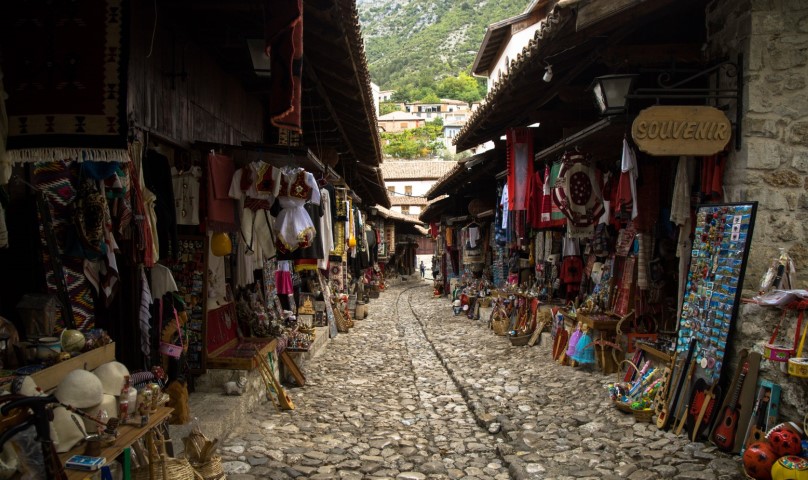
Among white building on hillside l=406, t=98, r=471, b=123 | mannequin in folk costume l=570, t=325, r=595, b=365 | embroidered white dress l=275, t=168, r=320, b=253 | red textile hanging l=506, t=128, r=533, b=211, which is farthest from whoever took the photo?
white building on hillside l=406, t=98, r=471, b=123

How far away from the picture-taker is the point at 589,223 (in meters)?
8.35

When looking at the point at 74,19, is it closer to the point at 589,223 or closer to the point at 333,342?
the point at 589,223

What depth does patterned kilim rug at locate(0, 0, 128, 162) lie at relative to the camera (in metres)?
3.33

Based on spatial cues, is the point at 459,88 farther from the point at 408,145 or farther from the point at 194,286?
the point at 194,286

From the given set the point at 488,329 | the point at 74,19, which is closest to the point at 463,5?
the point at 488,329

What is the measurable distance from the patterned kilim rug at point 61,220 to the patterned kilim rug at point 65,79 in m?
0.78

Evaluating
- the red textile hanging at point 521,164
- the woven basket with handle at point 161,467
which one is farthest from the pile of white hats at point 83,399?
the red textile hanging at point 521,164

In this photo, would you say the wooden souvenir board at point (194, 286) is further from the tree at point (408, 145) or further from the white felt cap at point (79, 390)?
the tree at point (408, 145)

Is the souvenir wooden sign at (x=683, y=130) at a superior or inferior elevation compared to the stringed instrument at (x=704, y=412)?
superior

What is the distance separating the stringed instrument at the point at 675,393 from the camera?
577 centimetres

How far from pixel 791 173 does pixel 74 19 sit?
6292 millimetres

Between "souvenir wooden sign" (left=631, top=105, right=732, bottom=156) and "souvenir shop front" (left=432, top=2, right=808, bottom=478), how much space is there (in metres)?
0.01

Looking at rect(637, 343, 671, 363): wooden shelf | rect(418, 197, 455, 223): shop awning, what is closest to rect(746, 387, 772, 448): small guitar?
rect(637, 343, 671, 363): wooden shelf

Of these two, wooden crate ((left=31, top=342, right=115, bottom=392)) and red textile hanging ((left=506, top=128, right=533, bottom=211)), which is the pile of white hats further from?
red textile hanging ((left=506, top=128, right=533, bottom=211))
